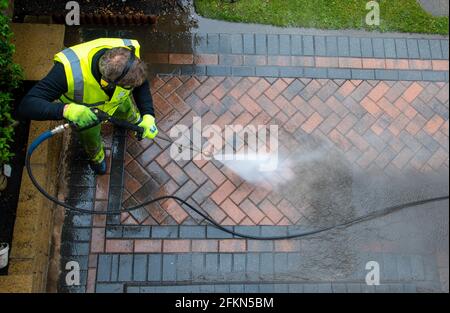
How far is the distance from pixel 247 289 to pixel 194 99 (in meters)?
2.20

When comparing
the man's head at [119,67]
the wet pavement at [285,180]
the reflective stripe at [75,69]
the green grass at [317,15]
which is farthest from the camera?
the green grass at [317,15]

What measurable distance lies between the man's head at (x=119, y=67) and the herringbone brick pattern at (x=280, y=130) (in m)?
1.71

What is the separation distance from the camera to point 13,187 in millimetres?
4441

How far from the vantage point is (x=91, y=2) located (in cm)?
556

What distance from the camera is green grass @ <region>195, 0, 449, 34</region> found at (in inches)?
223

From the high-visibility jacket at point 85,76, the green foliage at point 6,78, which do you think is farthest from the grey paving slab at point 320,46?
the green foliage at point 6,78

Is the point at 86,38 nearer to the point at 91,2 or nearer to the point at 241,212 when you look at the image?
the point at 91,2

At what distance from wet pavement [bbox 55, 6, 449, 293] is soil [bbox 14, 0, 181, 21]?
1.07ft

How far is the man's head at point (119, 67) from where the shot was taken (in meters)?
3.20
